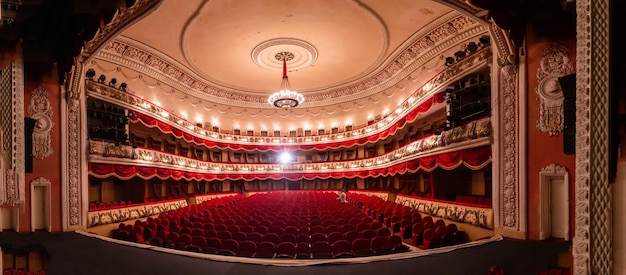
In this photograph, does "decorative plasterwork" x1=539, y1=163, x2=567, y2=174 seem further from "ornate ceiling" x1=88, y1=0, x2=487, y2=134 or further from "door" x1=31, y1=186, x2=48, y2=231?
"door" x1=31, y1=186, x2=48, y2=231

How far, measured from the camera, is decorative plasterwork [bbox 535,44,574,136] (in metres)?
5.06

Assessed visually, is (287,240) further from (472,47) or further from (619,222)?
(472,47)

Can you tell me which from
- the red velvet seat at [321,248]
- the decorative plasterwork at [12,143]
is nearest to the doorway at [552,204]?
the red velvet seat at [321,248]

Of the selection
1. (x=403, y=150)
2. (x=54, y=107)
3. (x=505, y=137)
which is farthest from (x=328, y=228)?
(x=54, y=107)

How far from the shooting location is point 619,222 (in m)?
2.62

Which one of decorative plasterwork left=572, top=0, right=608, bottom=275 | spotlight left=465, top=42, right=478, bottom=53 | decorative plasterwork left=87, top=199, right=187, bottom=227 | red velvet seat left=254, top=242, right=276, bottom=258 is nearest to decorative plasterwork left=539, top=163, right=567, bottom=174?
decorative plasterwork left=572, top=0, right=608, bottom=275

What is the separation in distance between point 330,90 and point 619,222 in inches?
642

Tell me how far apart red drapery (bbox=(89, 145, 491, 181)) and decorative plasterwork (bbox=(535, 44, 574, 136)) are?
1.42 metres

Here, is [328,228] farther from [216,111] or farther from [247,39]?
[216,111]

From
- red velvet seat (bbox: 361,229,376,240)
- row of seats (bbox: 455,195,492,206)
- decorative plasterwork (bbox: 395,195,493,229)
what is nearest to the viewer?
red velvet seat (bbox: 361,229,376,240)

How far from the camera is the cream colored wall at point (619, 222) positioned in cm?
257

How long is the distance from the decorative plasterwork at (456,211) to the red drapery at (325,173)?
3.31 ft

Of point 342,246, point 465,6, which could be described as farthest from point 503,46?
point 342,246

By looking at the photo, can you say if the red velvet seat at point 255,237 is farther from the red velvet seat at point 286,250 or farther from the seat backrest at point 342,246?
the seat backrest at point 342,246
